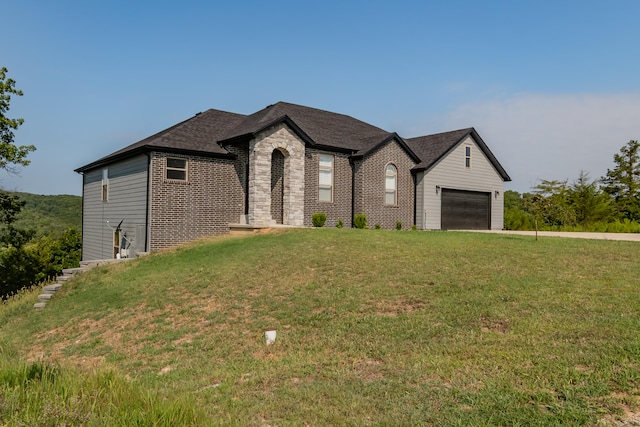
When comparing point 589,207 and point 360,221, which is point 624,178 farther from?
point 360,221

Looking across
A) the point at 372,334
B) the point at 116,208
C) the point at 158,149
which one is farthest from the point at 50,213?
the point at 372,334

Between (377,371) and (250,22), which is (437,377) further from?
(250,22)

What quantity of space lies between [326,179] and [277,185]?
2.48m

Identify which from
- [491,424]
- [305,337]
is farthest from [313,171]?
[491,424]

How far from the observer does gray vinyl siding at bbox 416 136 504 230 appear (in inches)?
961

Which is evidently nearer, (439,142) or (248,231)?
(248,231)

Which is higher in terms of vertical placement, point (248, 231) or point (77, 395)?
point (248, 231)

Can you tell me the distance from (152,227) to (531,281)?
582 inches

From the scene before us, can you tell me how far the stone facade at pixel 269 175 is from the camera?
20094 millimetres

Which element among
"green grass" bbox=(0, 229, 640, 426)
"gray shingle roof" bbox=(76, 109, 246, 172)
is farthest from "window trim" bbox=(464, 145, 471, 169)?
"gray shingle roof" bbox=(76, 109, 246, 172)

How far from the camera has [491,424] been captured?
4.34m

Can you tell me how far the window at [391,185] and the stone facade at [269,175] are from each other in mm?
4979

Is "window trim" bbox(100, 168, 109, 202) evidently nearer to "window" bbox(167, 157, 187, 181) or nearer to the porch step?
"window" bbox(167, 157, 187, 181)

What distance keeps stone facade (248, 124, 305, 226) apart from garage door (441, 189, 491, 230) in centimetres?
913
